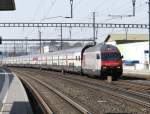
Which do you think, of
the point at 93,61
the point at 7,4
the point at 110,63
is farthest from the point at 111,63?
the point at 7,4

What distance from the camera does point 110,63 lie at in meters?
39.0

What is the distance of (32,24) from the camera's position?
77.2m

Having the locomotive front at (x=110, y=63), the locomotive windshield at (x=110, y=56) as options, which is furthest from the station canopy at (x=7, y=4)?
the locomotive windshield at (x=110, y=56)

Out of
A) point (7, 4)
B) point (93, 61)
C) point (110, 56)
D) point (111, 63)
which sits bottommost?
point (111, 63)

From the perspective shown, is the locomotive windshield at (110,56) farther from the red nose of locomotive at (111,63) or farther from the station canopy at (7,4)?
the station canopy at (7,4)

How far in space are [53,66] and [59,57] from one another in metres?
6.54

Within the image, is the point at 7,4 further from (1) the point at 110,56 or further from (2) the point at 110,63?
(1) the point at 110,56

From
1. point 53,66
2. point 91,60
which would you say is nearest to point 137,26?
point 53,66

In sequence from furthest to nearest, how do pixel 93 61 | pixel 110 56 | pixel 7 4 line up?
1. pixel 93 61
2. pixel 110 56
3. pixel 7 4

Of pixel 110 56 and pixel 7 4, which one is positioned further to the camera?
pixel 110 56

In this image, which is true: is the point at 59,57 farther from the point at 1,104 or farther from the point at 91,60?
the point at 1,104

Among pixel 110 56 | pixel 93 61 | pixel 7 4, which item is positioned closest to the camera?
pixel 7 4

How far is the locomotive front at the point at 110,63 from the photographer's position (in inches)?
1528

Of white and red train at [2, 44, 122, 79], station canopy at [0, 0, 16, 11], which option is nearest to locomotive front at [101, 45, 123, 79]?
white and red train at [2, 44, 122, 79]
